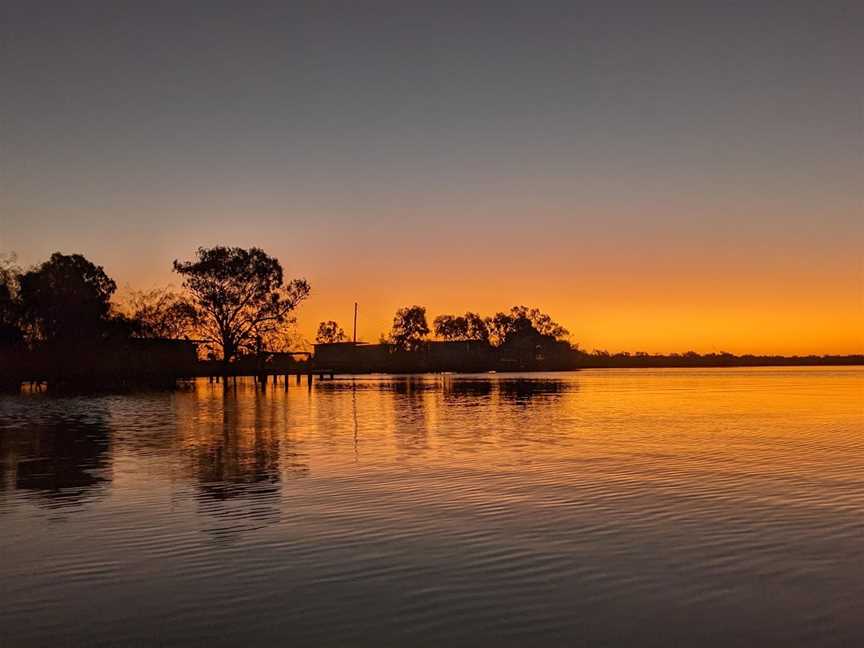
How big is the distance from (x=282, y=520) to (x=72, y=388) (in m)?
78.8

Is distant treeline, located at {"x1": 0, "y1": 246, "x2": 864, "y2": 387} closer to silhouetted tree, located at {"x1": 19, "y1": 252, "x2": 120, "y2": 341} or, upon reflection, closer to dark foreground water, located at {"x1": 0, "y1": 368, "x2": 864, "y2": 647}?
silhouetted tree, located at {"x1": 19, "y1": 252, "x2": 120, "y2": 341}

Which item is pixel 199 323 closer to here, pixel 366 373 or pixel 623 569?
pixel 366 373

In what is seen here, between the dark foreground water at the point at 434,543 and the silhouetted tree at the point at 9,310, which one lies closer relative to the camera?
the dark foreground water at the point at 434,543

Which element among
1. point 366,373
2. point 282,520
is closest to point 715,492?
point 282,520

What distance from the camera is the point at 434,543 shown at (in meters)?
12.2

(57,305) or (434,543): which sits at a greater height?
(57,305)

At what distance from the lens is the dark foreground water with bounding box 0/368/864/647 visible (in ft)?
27.5

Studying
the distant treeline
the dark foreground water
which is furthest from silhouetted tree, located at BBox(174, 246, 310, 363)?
the dark foreground water

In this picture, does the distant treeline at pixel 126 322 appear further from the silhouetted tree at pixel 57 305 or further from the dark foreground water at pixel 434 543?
the dark foreground water at pixel 434 543

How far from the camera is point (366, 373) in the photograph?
172m

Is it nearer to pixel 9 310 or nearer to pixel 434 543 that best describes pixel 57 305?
pixel 9 310

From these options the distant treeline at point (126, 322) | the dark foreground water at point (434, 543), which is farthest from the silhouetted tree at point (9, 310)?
the dark foreground water at point (434, 543)

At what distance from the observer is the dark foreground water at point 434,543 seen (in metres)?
8.37

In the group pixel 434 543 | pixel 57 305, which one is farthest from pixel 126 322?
pixel 434 543
